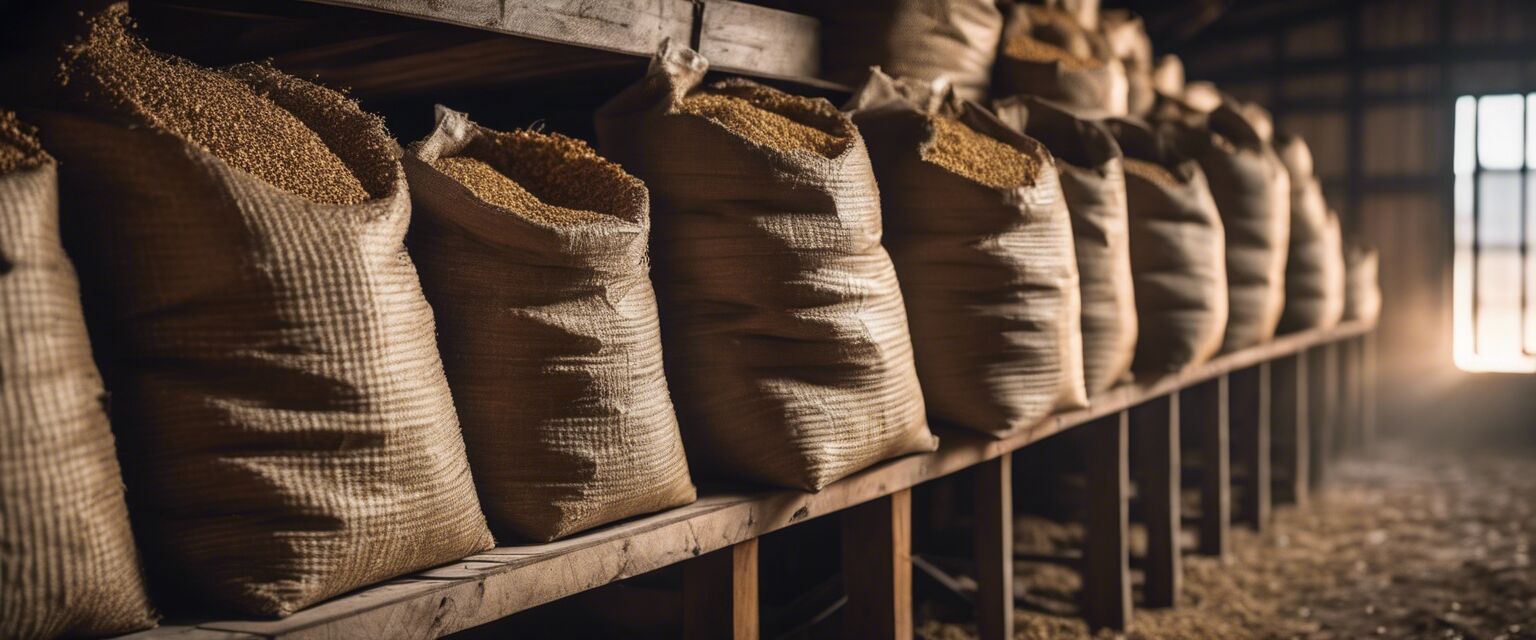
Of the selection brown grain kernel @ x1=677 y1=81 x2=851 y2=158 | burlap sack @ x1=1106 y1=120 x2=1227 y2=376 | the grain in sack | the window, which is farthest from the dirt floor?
the window

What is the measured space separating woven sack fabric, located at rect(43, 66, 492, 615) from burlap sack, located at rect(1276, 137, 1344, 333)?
370 centimetres

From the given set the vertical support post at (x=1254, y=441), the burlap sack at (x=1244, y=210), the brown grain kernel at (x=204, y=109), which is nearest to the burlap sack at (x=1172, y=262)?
the burlap sack at (x=1244, y=210)

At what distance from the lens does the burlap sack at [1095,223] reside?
8.09 ft

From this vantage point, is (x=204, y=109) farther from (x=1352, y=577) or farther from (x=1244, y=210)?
(x=1352, y=577)

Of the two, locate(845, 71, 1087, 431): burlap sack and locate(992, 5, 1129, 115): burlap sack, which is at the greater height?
locate(992, 5, 1129, 115): burlap sack

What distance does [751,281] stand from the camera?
5.37ft

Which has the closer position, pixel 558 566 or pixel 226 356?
pixel 226 356

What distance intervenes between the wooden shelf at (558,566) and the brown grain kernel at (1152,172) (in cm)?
109

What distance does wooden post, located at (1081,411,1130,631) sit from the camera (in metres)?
2.97

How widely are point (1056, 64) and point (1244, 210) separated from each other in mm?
902

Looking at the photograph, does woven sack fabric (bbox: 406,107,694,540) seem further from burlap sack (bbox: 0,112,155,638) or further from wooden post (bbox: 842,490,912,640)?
wooden post (bbox: 842,490,912,640)

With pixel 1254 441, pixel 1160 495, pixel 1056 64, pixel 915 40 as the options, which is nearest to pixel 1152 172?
pixel 1056 64

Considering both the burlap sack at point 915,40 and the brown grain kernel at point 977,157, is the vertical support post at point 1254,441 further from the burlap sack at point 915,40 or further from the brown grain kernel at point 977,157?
the brown grain kernel at point 977,157

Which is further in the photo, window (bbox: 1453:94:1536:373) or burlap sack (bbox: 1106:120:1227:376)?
window (bbox: 1453:94:1536:373)
